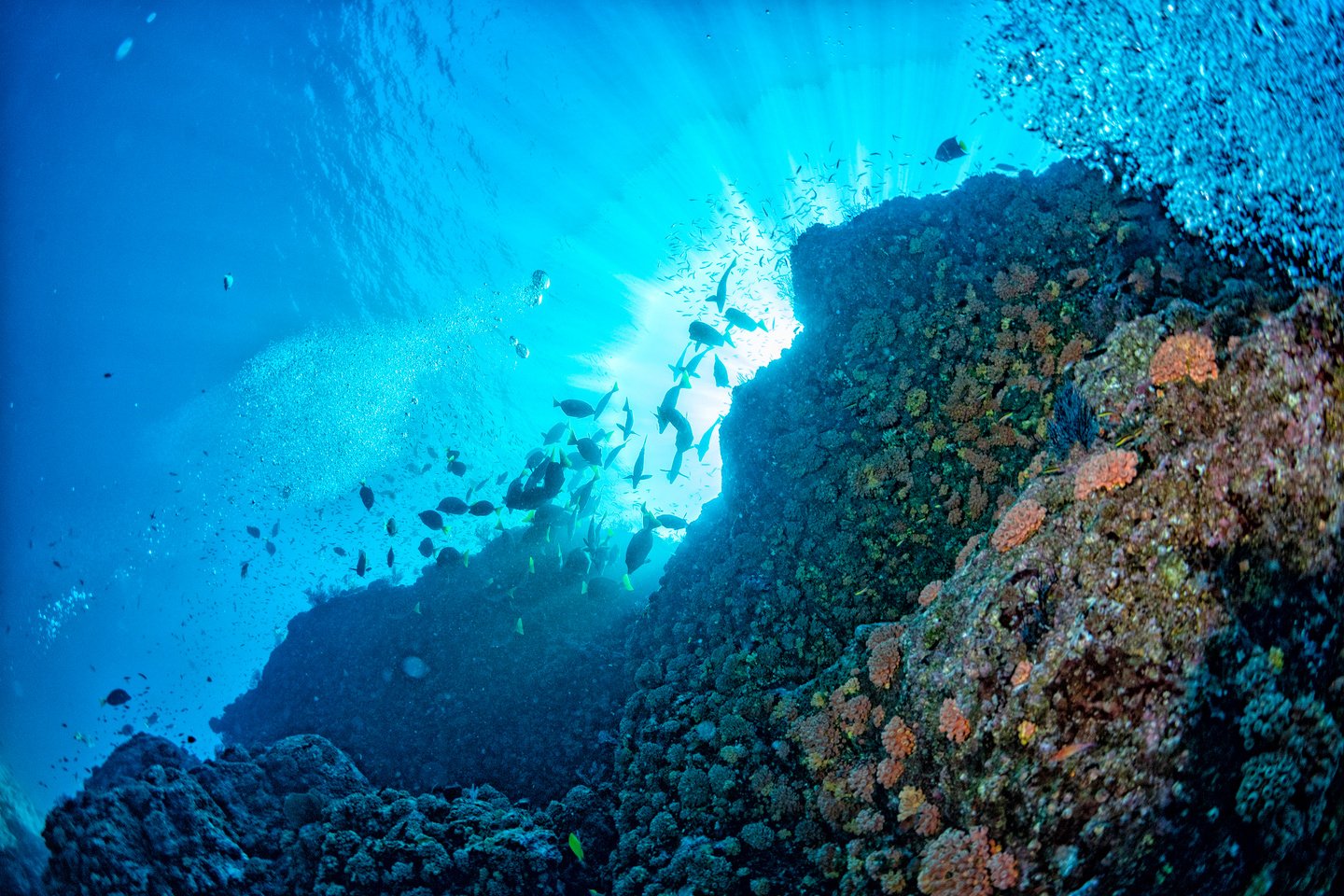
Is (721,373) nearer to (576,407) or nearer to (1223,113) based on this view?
(576,407)

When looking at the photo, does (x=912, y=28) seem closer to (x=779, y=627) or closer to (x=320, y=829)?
(x=779, y=627)

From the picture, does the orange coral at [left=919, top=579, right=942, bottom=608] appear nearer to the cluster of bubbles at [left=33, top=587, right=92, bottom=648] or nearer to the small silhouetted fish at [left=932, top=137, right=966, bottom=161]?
the small silhouetted fish at [left=932, top=137, right=966, bottom=161]

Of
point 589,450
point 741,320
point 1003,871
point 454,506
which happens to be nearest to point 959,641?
point 1003,871

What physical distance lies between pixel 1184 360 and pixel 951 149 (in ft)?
17.8

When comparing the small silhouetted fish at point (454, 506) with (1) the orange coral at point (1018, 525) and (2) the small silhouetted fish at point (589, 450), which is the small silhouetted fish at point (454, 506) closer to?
(2) the small silhouetted fish at point (589, 450)

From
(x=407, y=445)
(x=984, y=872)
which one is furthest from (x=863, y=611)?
(x=407, y=445)

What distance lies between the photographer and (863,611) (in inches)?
234

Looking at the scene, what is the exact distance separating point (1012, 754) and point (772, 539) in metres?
4.08

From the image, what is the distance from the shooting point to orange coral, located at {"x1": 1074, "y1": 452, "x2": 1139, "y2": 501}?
344 centimetres

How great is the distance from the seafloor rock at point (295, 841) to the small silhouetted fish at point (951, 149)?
9.59 m

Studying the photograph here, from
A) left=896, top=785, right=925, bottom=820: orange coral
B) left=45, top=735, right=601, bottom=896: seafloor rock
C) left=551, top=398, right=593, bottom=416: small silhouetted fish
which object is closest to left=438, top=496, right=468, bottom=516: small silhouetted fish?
left=551, top=398, right=593, bottom=416: small silhouetted fish

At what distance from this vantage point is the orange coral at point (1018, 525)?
3.74 meters

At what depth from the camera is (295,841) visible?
19.5ft

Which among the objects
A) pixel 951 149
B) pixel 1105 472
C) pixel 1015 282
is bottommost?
pixel 1105 472
